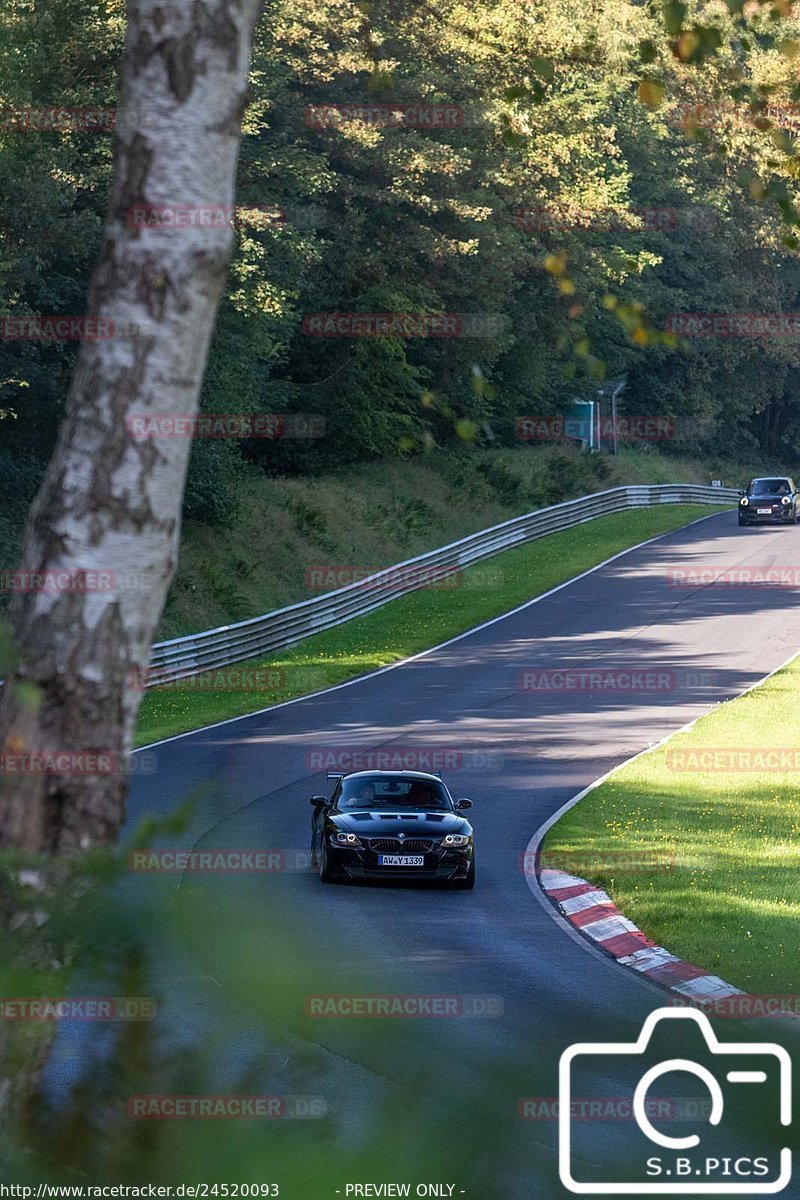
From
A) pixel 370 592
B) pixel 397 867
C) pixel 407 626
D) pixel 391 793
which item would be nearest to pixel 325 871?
pixel 397 867

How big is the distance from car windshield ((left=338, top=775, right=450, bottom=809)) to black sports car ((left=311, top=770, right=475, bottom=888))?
0.47 ft

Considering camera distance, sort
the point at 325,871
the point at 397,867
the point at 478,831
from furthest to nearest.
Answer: the point at 478,831
the point at 397,867
the point at 325,871

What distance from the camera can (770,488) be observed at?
60.7m

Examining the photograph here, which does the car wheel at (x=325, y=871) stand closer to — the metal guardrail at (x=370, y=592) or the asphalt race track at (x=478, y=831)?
the asphalt race track at (x=478, y=831)

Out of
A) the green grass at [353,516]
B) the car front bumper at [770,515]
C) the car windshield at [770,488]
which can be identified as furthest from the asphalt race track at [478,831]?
the green grass at [353,516]

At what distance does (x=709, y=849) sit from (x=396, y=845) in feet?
12.7

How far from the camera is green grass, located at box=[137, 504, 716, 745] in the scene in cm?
3247

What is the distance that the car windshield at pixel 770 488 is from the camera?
197 ft

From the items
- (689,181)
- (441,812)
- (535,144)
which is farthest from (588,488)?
(441,812)

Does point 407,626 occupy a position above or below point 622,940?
above

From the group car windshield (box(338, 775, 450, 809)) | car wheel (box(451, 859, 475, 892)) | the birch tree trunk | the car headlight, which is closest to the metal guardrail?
car windshield (box(338, 775, 450, 809))

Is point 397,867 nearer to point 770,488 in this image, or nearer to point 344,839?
point 344,839

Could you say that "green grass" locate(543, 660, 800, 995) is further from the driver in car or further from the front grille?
the driver in car

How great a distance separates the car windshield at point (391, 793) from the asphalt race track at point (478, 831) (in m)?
0.98
